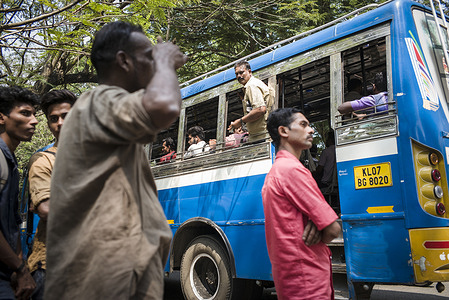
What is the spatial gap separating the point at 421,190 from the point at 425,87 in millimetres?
1001

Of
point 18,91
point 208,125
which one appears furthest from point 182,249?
point 18,91

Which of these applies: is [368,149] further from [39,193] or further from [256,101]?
[39,193]

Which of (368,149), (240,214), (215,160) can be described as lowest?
(240,214)

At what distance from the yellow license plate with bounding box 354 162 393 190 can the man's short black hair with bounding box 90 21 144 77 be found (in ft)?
9.48

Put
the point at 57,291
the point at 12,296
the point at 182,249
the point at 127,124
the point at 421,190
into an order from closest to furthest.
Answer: the point at 127,124
the point at 57,291
the point at 12,296
the point at 421,190
the point at 182,249

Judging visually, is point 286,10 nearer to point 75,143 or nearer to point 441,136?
point 441,136

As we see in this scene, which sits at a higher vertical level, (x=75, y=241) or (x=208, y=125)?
(x=208, y=125)

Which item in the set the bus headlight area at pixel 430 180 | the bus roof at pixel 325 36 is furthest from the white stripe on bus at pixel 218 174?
the bus headlight area at pixel 430 180

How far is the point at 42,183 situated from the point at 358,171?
2.75 metres

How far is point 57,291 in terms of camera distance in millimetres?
1509

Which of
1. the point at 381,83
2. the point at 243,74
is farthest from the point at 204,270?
the point at 381,83

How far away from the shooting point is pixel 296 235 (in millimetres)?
2518

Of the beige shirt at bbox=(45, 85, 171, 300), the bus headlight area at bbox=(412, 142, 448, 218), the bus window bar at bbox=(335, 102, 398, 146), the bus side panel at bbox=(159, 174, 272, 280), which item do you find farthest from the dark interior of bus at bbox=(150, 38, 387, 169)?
the beige shirt at bbox=(45, 85, 171, 300)

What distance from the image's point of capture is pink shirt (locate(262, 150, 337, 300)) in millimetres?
2451
